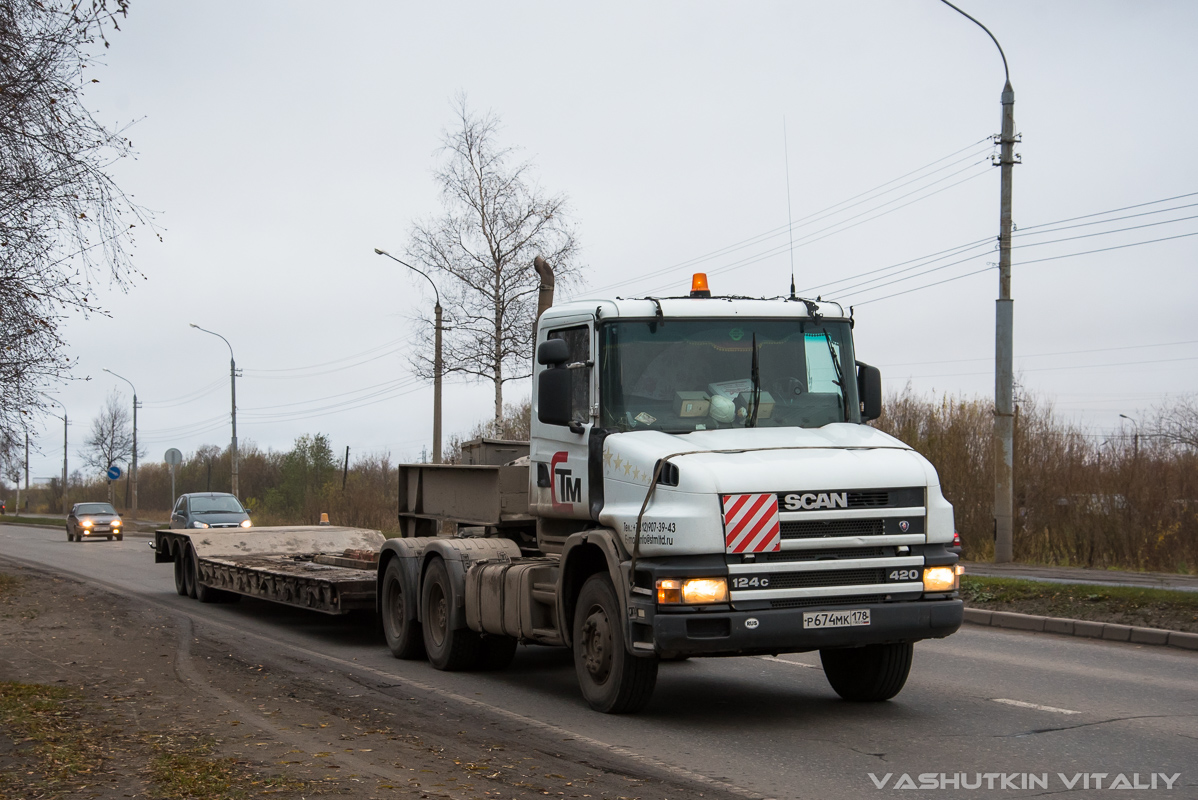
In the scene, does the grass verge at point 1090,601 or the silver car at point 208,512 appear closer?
the grass verge at point 1090,601

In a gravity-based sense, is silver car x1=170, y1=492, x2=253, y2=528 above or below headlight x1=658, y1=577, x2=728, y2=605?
below

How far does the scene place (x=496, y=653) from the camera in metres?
11.1

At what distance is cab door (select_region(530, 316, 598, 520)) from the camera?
8992 mm

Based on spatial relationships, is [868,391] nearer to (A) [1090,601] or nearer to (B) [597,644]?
(B) [597,644]

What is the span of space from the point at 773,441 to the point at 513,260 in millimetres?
28798

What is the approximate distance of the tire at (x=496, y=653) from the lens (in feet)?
36.0

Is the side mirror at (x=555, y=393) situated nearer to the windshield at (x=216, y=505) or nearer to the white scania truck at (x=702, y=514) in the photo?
the white scania truck at (x=702, y=514)

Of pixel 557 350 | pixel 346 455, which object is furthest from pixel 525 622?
pixel 346 455

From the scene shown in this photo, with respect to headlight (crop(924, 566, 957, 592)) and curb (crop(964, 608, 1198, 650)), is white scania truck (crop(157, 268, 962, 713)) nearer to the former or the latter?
headlight (crop(924, 566, 957, 592))

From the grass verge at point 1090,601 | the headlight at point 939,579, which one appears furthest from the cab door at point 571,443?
the grass verge at point 1090,601

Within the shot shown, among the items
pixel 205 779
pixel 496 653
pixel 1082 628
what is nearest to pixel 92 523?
pixel 496 653

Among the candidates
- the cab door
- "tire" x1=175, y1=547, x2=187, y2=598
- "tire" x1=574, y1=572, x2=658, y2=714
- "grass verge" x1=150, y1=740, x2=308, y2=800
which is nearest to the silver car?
"tire" x1=175, y1=547, x2=187, y2=598

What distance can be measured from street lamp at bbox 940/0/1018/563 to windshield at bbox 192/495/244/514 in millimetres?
16299

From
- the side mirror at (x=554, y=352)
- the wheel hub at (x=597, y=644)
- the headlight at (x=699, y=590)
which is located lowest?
the wheel hub at (x=597, y=644)
